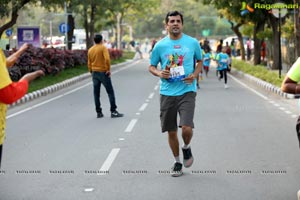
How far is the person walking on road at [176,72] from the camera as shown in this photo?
7.07 metres

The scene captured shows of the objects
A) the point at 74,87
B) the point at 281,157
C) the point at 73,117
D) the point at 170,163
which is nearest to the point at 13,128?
the point at 73,117

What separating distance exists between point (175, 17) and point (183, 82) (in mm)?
722

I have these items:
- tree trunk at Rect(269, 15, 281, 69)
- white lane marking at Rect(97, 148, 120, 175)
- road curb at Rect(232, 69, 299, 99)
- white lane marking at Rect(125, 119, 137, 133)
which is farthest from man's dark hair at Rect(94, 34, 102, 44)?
tree trunk at Rect(269, 15, 281, 69)

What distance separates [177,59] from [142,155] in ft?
7.13

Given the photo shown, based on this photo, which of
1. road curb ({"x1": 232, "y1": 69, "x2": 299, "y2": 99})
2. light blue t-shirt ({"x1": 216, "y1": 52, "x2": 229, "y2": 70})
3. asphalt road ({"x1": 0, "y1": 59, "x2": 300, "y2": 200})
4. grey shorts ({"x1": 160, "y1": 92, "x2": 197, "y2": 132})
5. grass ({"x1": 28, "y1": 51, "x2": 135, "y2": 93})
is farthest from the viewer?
light blue t-shirt ({"x1": 216, "y1": 52, "x2": 229, "y2": 70})

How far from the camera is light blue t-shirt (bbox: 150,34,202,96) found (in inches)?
279

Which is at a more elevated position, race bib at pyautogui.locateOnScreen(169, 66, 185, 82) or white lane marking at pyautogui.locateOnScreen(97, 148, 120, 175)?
race bib at pyautogui.locateOnScreen(169, 66, 185, 82)

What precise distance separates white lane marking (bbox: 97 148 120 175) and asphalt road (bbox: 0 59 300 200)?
0.04 ft

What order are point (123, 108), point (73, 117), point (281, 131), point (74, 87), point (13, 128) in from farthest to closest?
1. point (74, 87)
2. point (123, 108)
3. point (73, 117)
4. point (13, 128)
5. point (281, 131)

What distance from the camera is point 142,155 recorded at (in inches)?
349

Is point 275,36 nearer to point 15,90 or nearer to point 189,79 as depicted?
point 189,79

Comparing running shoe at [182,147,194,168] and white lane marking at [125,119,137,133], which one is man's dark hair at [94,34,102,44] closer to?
white lane marking at [125,119,137,133]

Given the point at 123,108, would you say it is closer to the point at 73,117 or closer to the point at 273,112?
the point at 73,117

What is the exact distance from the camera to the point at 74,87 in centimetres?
2419
